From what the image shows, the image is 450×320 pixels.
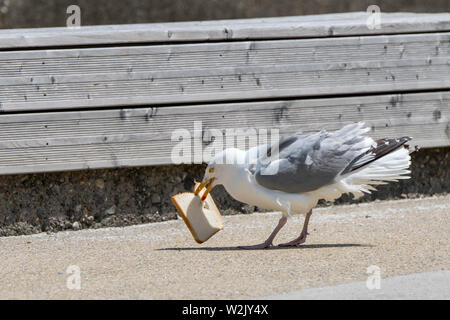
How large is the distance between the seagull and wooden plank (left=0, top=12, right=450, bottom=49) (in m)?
1.62

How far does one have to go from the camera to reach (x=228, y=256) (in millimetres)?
4879

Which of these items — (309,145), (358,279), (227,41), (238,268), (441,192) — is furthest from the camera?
(441,192)

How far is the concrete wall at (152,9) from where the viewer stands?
32.6ft

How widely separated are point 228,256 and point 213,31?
7.86ft

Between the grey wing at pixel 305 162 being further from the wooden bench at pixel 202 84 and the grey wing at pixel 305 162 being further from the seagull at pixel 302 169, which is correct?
the wooden bench at pixel 202 84

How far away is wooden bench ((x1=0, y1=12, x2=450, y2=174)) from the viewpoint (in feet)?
20.4

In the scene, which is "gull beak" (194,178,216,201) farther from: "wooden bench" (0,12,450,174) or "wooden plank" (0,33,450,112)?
"wooden plank" (0,33,450,112)

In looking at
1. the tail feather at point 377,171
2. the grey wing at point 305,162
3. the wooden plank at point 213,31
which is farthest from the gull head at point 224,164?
the wooden plank at point 213,31

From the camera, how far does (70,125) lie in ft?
20.6

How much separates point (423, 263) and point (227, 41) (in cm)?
288

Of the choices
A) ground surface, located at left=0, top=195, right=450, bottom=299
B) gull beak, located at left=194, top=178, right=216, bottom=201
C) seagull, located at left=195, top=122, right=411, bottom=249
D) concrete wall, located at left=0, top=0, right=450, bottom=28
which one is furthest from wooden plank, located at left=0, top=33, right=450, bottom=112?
concrete wall, located at left=0, top=0, right=450, bottom=28

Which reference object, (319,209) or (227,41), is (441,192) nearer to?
(319,209)

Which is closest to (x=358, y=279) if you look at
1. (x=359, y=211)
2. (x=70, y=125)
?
(x=359, y=211)

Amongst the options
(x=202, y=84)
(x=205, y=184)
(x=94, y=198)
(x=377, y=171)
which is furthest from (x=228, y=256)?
(x=202, y=84)
